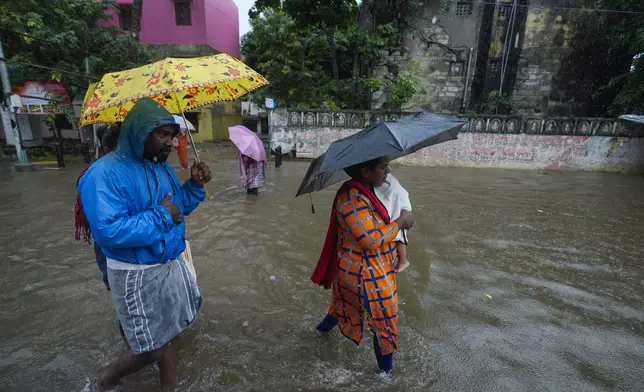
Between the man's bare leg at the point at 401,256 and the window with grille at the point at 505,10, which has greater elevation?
the window with grille at the point at 505,10

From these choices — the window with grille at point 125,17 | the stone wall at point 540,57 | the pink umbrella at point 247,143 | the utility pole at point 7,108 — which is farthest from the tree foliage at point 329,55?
the utility pole at point 7,108

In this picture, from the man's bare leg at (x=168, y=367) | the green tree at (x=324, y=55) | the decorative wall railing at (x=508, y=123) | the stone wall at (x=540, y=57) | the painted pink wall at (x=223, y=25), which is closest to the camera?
the man's bare leg at (x=168, y=367)

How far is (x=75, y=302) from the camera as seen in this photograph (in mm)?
3355

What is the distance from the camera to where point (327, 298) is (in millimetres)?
3502

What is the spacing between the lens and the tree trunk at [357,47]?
13891 mm

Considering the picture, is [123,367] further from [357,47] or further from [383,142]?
[357,47]

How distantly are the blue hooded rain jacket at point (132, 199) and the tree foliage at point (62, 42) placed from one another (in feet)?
35.8

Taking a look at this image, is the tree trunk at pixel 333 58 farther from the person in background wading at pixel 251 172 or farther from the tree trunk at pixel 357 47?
the person in background wading at pixel 251 172

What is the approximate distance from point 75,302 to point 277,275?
193 centimetres

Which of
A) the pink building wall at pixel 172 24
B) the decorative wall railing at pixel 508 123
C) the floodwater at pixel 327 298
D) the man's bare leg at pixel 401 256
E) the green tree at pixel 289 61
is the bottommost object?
the floodwater at pixel 327 298

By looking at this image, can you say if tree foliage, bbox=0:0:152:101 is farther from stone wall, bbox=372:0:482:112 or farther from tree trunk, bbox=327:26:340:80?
stone wall, bbox=372:0:482:112

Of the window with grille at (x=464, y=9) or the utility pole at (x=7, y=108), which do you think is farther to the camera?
the window with grille at (x=464, y=9)

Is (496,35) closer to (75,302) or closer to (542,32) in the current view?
(542,32)

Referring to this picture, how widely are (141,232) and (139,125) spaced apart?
0.54 m
